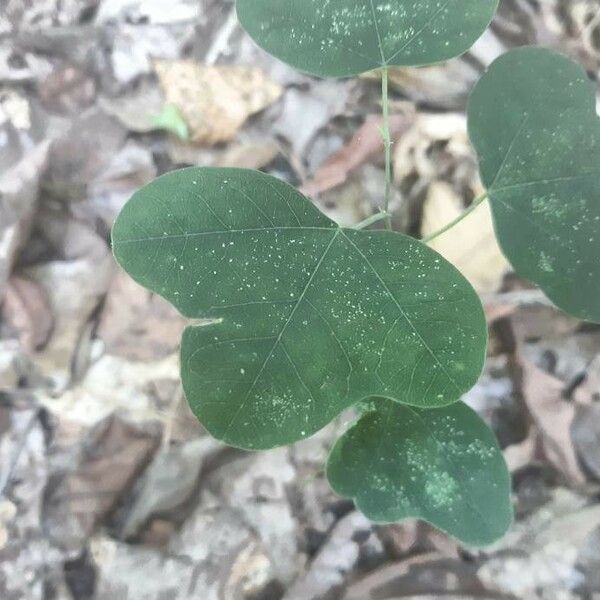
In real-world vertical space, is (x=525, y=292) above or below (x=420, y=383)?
below

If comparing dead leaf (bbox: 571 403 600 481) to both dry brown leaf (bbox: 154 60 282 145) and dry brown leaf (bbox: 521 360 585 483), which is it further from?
dry brown leaf (bbox: 154 60 282 145)

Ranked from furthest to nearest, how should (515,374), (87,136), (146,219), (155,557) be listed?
(87,136), (515,374), (155,557), (146,219)

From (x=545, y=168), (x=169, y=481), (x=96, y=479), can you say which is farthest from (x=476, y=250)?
(x=96, y=479)

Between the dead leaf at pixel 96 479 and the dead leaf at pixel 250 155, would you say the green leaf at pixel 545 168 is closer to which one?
the dead leaf at pixel 250 155

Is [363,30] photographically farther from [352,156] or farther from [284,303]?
[352,156]

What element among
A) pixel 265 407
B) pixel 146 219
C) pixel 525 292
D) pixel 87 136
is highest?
pixel 146 219

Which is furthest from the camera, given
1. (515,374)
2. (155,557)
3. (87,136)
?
(87,136)

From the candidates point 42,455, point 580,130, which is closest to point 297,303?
point 580,130

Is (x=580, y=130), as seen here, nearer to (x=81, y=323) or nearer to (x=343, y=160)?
(x=343, y=160)
